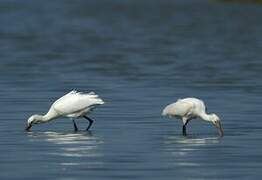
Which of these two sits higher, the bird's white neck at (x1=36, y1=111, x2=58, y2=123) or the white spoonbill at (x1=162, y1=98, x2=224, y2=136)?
the white spoonbill at (x1=162, y1=98, x2=224, y2=136)

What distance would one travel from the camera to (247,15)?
224ft

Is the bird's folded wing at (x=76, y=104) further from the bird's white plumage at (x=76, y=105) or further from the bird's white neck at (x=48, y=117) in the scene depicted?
the bird's white neck at (x=48, y=117)

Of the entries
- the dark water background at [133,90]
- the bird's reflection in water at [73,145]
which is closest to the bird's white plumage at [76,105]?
the dark water background at [133,90]

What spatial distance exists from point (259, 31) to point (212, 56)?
13.6 m

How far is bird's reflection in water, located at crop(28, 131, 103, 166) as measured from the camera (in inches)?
814

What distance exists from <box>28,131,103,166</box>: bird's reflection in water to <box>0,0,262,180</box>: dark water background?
0.02m

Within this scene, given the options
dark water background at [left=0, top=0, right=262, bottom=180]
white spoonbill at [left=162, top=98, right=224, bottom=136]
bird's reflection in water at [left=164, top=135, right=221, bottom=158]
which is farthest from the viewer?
white spoonbill at [left=162, top=98, right=224, bottom=136]

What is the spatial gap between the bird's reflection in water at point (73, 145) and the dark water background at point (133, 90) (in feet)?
0.05

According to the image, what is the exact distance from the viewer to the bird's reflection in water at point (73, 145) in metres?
20.7

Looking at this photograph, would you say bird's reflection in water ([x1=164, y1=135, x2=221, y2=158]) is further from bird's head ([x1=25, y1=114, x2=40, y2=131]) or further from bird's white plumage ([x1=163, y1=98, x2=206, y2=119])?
bird's head ([x1=25, y1=114, x2=40, y2=131])

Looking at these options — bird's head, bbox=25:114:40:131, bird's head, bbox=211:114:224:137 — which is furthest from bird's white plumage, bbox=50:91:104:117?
bird's head, bbox=211:114:224:137

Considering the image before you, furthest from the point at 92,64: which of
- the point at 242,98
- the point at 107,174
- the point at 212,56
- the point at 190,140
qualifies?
the point at 107,174

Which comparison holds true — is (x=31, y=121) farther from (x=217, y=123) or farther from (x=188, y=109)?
(x=217, y=123)

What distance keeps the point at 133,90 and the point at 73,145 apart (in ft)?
33.1
